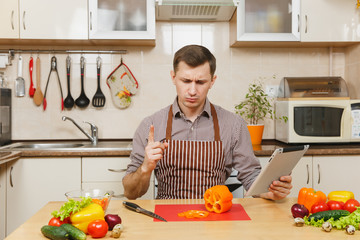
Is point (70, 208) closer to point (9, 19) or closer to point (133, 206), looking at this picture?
point (133, 206)

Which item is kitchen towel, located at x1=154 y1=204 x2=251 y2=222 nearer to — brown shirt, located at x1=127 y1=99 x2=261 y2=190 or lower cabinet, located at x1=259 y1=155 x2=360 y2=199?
brown shirt, located at x1=127 y1=99 x2=261 y2=190

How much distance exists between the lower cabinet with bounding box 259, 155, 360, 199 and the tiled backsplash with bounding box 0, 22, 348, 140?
2.21ft

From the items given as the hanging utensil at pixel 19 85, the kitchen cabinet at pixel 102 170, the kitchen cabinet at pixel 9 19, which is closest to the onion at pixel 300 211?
the kitchen cabinet at pixel 102 170

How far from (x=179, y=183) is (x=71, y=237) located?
0.88 meters

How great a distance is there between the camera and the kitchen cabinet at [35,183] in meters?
2.62

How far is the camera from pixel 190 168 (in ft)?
6.35

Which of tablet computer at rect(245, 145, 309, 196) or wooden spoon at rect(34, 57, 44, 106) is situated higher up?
wooden spoon at rect(34, 57, 44, 106)

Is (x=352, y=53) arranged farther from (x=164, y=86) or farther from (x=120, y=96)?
(x=120, y=96)

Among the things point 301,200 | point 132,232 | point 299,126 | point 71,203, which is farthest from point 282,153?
point 299,126

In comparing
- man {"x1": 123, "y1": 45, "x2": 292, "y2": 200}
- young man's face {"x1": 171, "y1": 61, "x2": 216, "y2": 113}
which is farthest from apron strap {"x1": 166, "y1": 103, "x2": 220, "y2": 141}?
young man's face {"x1": 171, "y1": 61, "x2": 216, "y2": 113}

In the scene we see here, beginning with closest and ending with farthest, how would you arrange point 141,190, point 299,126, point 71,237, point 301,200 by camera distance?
point 71,237
point 301,200
point 141,190
point 299,126

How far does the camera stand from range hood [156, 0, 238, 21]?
9.21 feet

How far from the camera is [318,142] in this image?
2.89 m

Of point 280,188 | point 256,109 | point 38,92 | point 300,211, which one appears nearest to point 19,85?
point 38,92
